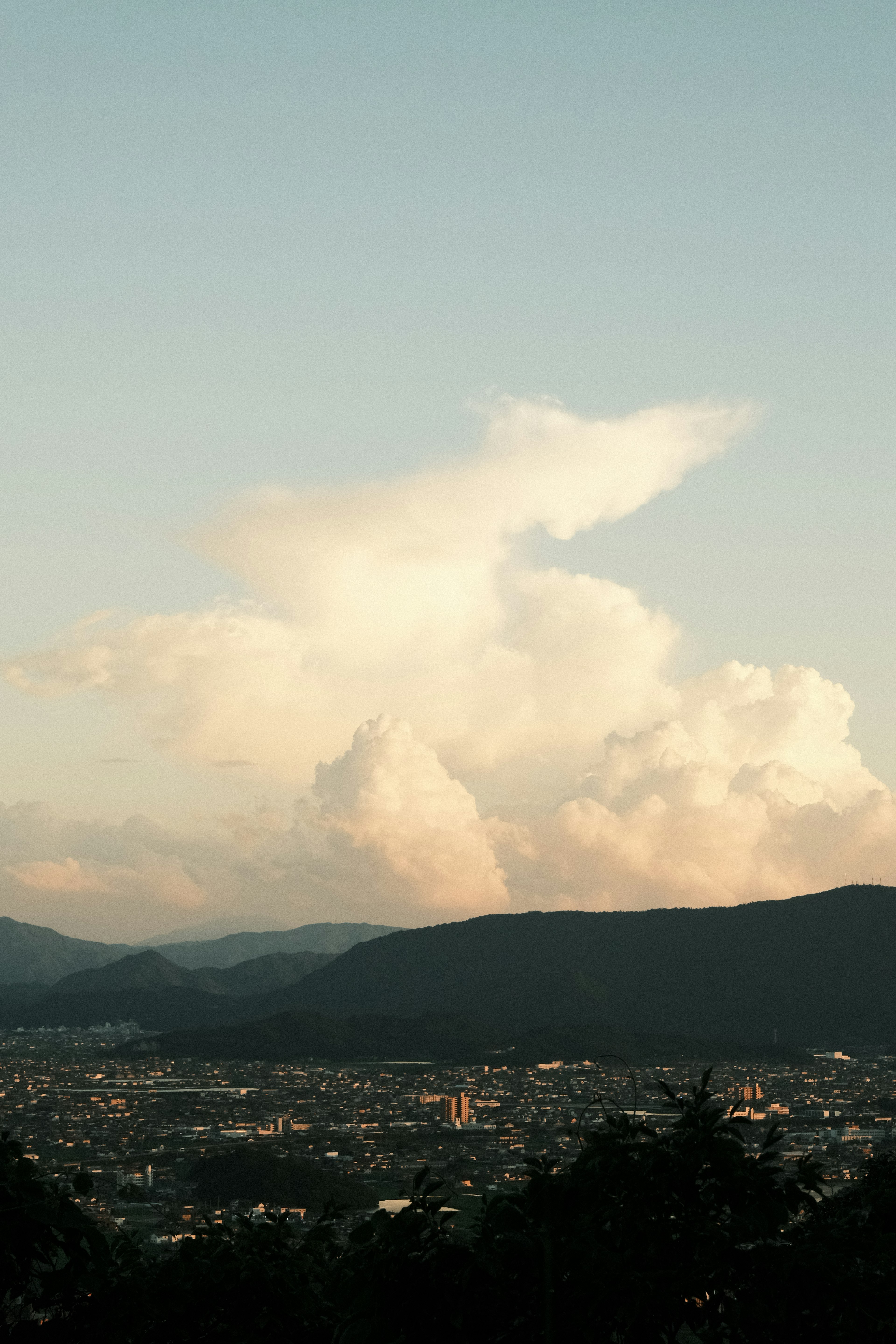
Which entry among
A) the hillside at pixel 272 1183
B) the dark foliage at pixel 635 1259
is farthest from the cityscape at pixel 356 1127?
the dark foliage at pixel 635 1259

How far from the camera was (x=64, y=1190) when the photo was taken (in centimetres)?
1658

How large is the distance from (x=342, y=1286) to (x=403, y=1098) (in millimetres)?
176280

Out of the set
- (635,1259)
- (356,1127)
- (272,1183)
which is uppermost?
(635,1259)

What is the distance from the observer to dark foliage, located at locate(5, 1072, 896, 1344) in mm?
12922

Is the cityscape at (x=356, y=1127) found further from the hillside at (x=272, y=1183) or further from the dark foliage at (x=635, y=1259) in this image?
the dark foliage at (x=635, y=1259)

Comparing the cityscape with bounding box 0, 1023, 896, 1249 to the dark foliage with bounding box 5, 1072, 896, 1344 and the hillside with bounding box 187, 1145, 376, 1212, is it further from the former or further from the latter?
the dark foliage with bounding box 5, 1072, 896, 1344

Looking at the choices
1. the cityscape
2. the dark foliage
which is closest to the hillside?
the cityscape

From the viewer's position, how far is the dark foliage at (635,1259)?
509 inches

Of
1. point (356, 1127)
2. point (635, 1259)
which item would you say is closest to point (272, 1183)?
point (356, 1127)

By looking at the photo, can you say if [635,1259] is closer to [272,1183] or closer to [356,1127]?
[272,1183]

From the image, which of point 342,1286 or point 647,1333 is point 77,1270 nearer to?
point 342,1286

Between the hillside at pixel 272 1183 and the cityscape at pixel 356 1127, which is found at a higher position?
the hillside at pixel 272 1183

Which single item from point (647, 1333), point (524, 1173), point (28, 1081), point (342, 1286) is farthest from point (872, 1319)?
point (28, 1081)

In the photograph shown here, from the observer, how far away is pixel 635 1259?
12953mm
